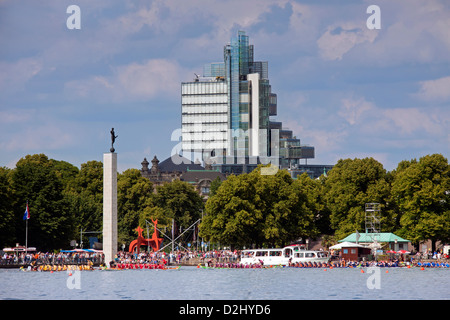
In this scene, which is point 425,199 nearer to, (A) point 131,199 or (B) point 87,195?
(A) point 131,199

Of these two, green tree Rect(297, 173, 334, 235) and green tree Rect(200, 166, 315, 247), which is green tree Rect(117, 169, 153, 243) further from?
green tree Rect(297, 173, 334, 235)

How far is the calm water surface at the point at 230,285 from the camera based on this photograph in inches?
2444

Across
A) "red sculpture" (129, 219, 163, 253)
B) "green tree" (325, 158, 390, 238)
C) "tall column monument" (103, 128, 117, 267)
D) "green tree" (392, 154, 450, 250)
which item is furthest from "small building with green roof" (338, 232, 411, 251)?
"tall column monument" (103, 128, 117, 267)

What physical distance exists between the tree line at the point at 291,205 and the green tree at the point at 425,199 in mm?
126

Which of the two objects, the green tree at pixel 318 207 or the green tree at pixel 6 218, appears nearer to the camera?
the green tree at pixel 6 218

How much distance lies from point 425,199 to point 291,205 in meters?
19.1

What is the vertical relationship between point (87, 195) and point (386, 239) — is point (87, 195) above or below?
above

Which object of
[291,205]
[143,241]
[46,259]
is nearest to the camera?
[46,259]

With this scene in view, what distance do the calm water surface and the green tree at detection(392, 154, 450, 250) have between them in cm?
1203

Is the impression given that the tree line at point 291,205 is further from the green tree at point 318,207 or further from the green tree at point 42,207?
the green tree at point 318,207

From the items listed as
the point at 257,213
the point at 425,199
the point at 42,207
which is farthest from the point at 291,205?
the point at 42,207

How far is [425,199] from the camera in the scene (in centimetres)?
10469

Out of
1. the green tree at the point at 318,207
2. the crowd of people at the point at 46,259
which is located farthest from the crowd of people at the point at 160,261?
the green tree at the point at 318,207
